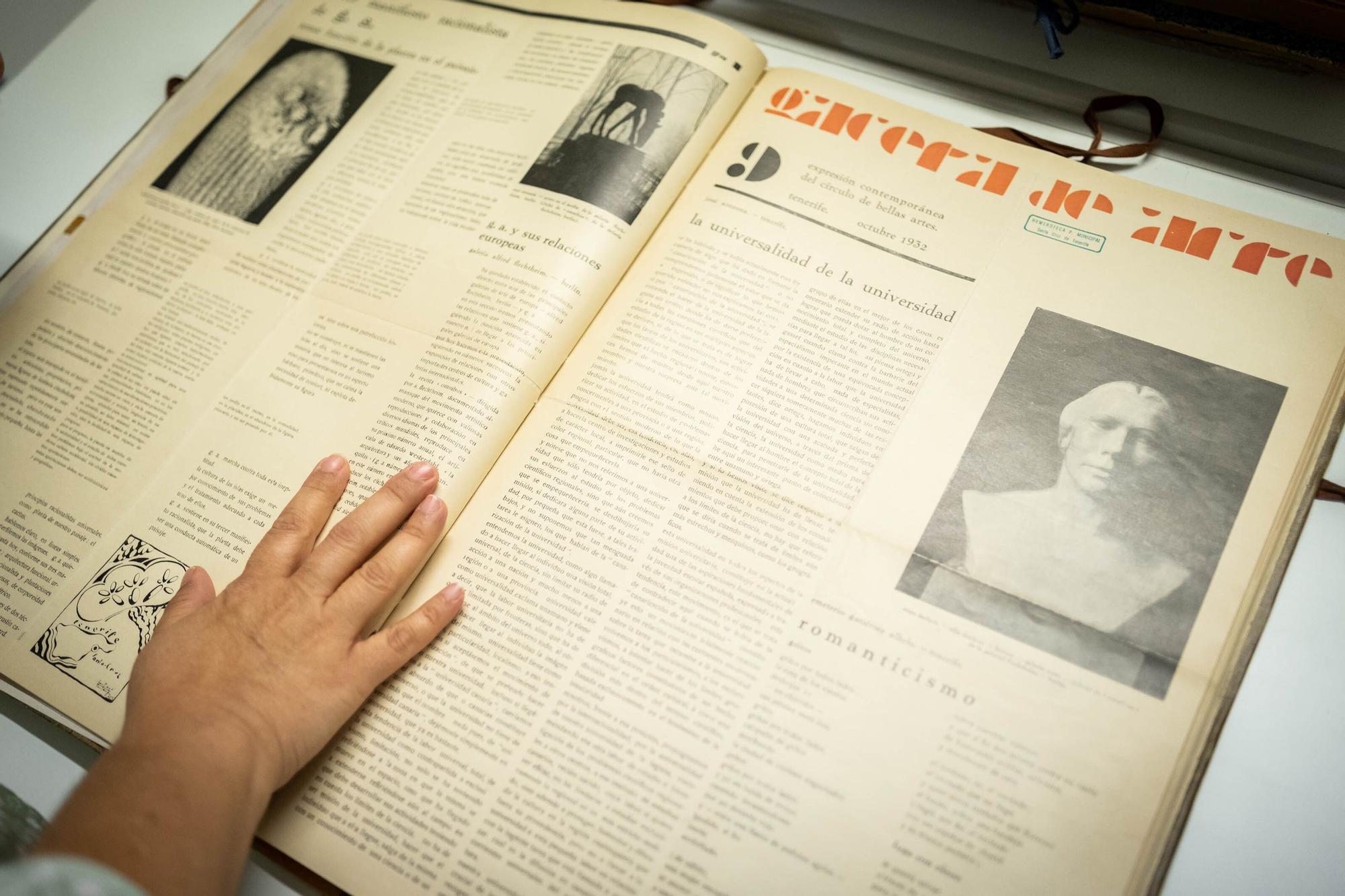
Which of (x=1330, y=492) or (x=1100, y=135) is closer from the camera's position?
(x=1330, y=492)

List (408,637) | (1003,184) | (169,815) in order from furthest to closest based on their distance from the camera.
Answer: (1003,184)
(408,637)
(169,815)

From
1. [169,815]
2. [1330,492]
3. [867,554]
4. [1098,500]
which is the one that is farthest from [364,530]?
[1330,492]

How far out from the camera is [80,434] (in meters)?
0.65

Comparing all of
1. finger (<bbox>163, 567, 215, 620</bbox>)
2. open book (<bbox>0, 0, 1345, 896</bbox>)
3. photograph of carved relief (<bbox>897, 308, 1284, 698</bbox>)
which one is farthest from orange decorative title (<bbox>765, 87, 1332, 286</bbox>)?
finger (<bbox>163, 567, 215, 620</bbox>)

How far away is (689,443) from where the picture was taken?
0.60m

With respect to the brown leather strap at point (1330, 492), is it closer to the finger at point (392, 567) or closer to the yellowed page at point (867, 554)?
the yellowed page at point (867, 554)

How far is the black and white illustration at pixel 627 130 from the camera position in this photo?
68cm

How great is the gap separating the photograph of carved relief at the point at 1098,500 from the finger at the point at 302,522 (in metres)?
0.43

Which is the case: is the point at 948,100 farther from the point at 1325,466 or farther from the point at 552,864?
the point at 552,864

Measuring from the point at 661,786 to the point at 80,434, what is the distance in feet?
1.83

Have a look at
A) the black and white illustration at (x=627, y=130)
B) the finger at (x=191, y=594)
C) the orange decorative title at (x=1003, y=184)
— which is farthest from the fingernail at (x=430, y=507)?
the orange decorative title at (x=1003, y=184)

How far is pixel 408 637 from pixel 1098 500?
50 centimetres

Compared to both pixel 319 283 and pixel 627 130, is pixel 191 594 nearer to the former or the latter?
pixel 319 283

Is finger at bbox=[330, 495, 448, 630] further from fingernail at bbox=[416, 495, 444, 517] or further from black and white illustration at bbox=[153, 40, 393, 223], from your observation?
black and white illustration at bbox=[153, 40, 393, 223]
